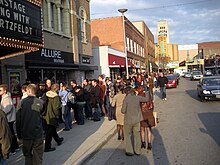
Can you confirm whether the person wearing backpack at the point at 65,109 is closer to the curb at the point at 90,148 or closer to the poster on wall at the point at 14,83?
the curb at the point at 90,148

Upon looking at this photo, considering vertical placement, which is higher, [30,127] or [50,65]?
[50,65]

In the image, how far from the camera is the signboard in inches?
563

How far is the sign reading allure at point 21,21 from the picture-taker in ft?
26.2

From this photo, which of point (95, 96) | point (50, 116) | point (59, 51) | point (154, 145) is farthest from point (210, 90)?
point (50, 116)

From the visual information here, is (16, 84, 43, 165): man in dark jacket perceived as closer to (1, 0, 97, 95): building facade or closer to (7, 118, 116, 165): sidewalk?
(7, 118, 116, 165): sidewalk

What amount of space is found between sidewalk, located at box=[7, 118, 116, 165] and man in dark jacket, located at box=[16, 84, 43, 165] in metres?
1.17

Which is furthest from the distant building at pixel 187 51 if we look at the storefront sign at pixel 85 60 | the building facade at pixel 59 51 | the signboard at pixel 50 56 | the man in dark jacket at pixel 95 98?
the man in dark jacket at pixel 95 98

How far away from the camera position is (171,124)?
414 inches

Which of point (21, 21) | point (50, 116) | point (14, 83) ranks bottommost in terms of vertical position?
point (50, 116)

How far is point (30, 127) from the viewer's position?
5137mm

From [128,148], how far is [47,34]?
11.0 m

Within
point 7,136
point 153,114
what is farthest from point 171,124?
point 7,136

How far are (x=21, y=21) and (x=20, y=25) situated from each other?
16 centimetres

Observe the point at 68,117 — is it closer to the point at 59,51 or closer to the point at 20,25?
the point at 20,25
